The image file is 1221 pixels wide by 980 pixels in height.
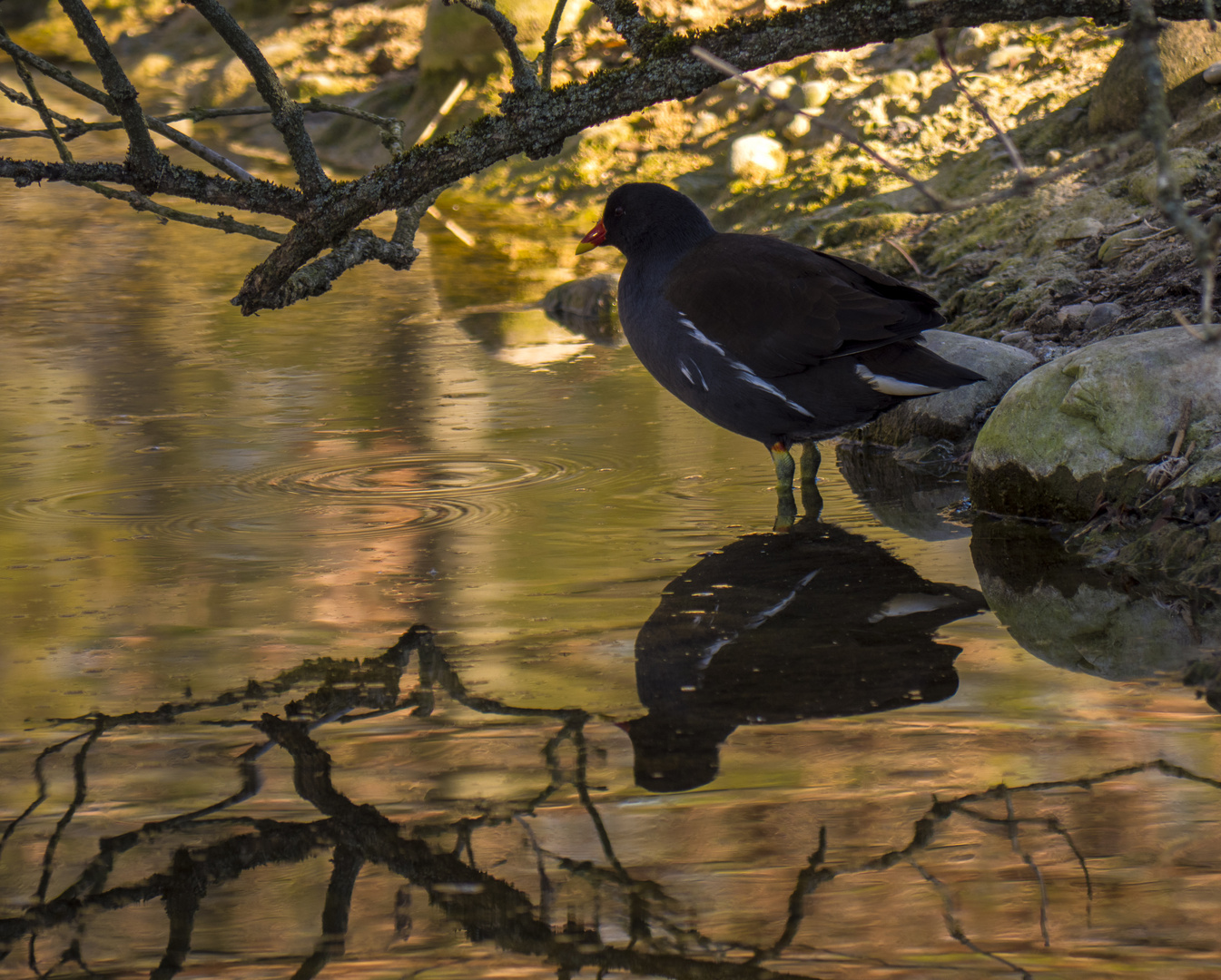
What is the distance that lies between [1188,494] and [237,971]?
139 inches

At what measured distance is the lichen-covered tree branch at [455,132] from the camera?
171 inches

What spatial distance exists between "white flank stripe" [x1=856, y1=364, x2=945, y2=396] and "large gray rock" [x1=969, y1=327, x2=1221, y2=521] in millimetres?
397

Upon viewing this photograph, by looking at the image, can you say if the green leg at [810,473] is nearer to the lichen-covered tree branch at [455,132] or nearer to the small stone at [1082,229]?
the lichen-covered tree branch at [455,132]

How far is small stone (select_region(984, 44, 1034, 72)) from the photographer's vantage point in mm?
11984

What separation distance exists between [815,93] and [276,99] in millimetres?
9258

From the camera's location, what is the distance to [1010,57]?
1200 cm

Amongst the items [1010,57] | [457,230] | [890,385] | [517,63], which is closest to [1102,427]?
[890,385]

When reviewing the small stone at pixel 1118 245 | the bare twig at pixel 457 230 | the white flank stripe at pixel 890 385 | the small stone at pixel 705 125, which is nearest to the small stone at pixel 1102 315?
the small stone at pixel 1118 245

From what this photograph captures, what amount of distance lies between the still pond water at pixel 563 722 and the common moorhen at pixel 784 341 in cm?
45

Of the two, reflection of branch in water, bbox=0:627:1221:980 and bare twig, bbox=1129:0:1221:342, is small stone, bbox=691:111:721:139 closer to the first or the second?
reflection of branch in water, bbox=0:627:1221:980

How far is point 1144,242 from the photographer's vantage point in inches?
280

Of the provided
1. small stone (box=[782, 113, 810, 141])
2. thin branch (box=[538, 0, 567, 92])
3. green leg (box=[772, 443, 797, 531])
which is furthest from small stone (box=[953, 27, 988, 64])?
thin branch (box=[538, 0, 567, 92])

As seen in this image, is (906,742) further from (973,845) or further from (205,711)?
(205,711)

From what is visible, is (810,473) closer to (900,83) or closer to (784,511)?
(784,511)
